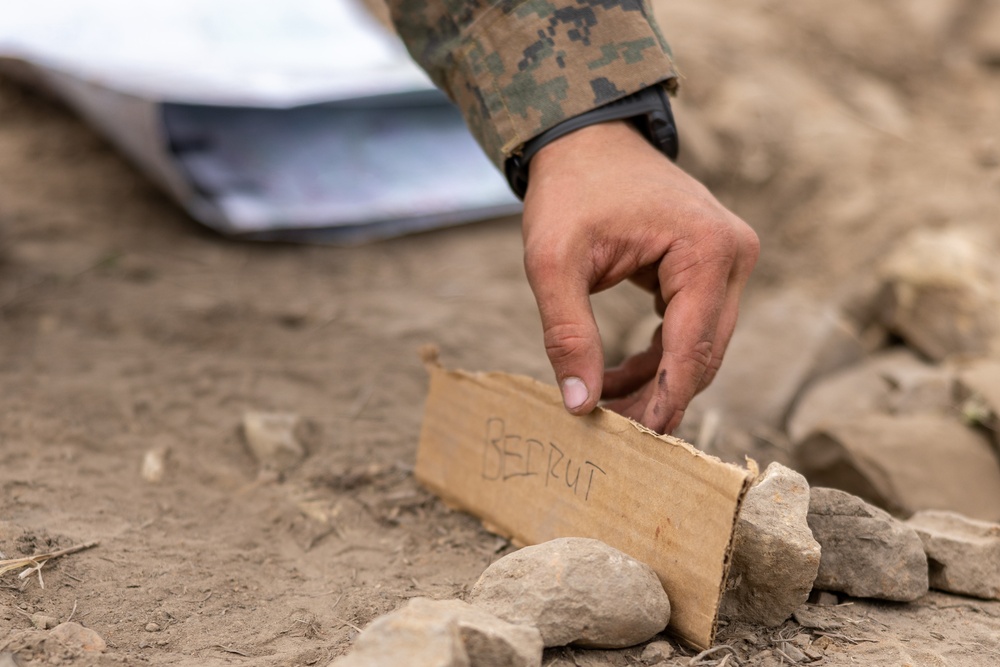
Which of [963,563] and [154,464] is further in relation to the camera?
[154,464]

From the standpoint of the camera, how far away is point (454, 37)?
188 cm

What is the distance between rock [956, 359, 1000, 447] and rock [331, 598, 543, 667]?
1.58 meters

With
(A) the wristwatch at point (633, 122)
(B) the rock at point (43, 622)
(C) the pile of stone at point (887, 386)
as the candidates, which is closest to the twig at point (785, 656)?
(C) the pile of stone at point (887, 386)

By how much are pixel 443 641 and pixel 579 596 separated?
0.94ft

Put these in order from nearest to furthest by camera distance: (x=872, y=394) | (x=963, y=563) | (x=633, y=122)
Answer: (x=963, y=563) → (x=633, y=122) → (x=872, y=394)

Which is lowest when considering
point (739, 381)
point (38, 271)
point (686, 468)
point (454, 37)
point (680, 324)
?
point (739, 381)

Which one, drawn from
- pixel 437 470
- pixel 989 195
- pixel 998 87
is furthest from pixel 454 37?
pixel 998 87

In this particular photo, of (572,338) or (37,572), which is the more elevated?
(572,338)

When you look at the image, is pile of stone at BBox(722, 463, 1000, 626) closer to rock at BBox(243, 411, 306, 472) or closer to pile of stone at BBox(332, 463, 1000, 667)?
pile of stone at BBox(332, 463, 1000, 667)

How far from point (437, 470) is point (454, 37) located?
0.92 metres

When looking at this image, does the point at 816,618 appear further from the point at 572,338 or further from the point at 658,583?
the point at 572,338

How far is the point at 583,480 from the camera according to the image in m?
1.60

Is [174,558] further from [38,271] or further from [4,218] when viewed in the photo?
[4,218]

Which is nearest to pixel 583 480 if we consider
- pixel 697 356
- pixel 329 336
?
pixel 697 356
